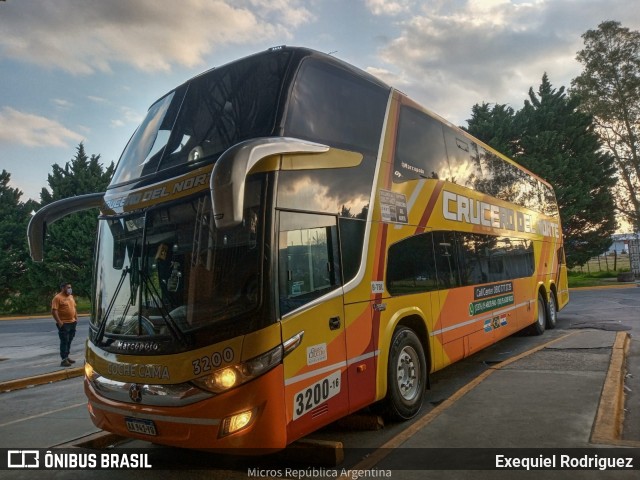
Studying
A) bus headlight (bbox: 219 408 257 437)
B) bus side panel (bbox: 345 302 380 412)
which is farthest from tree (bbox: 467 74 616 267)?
bus headlight (bbox: 219 408 257 437)

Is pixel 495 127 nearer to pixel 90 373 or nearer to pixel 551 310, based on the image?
pixel 551 310

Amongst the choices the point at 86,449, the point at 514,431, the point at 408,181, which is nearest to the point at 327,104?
the point at 408,181

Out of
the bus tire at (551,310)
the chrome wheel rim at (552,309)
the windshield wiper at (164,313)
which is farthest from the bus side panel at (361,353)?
the chrome wheel rim at (552,309)

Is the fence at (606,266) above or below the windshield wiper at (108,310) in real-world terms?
below

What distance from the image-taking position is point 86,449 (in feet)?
16.5

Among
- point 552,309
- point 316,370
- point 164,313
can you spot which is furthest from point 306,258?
point 552,309

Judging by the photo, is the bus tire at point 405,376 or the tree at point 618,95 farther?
the tree at point 618,95

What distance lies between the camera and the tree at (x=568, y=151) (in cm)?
3234

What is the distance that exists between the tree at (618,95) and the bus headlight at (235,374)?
130ft

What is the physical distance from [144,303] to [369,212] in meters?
2.53

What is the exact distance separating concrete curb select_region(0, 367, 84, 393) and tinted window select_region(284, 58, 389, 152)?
7764 millimetres

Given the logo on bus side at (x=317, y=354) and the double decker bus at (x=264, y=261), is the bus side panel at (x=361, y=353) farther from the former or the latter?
the logo on bus side at (x=317, y=354)

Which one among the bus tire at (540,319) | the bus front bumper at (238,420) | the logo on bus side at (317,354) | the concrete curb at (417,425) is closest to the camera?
the bus front bumper at (238,420)

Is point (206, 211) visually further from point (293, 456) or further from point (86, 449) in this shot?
point (86, 449)
